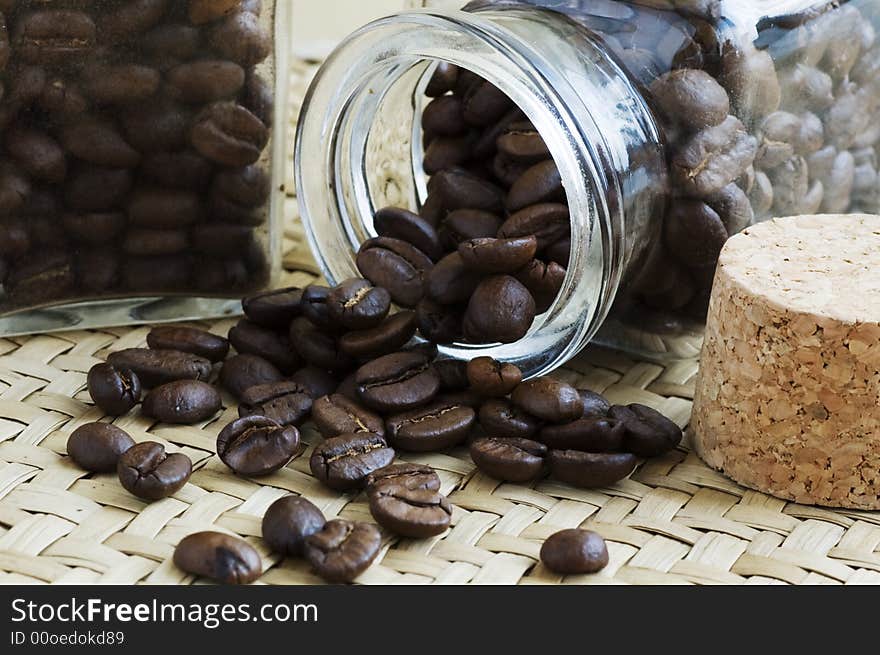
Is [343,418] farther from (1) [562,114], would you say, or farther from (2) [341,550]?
(1) [562,114]

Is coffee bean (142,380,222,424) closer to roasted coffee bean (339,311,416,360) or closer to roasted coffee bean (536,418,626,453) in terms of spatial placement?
roasted coffee bean (339,311,416,360)

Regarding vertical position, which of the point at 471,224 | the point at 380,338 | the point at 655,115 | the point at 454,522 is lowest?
the point at 454,522

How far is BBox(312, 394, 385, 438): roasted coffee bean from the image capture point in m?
1.54

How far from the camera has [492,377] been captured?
157 centimetres

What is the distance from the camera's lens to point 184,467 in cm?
145

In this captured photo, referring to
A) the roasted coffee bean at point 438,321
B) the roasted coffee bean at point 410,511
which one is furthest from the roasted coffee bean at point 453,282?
the roasted coffee bean at point 410,511

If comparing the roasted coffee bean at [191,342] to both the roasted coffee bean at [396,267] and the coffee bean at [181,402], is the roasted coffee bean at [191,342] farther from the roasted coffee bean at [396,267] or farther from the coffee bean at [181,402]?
the roasted coffee bean at [396,267]

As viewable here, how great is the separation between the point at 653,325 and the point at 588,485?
1.21 ft

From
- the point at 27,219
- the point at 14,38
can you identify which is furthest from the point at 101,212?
the point at 14,38

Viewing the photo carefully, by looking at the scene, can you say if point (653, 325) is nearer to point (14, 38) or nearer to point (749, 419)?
point (749, 419)

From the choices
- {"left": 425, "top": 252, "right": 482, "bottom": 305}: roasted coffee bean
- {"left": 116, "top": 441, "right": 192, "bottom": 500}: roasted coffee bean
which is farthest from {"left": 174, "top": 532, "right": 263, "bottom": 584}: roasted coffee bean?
{"left": 425, "top": 252, "right": 482, "bottom": 305}: roasted coffee bean

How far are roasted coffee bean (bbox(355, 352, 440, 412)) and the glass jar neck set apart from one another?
0.13 m

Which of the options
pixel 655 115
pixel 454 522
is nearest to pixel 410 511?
pixel 454 522

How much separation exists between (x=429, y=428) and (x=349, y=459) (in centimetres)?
12
